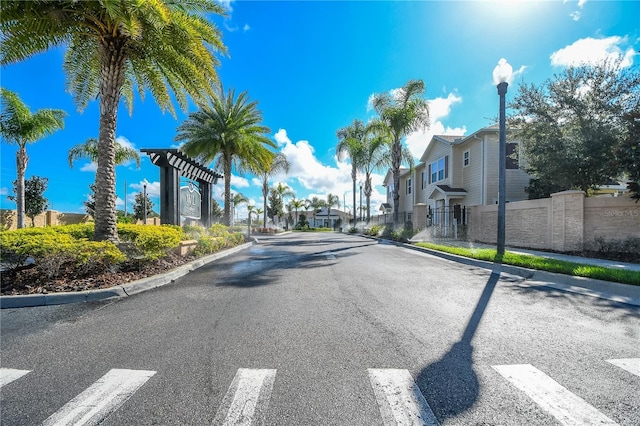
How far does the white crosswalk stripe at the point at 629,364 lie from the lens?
3.17m

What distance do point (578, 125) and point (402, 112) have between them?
30.0 feet

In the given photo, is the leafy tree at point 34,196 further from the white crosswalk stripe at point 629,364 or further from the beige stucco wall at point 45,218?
the white crosswalk stripe at point 629,364

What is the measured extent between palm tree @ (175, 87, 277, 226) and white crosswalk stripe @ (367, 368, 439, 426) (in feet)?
60.0

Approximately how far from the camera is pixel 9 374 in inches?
124

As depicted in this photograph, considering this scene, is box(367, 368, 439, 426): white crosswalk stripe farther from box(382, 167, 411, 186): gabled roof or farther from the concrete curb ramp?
box(382, 167, 411, 186): gabled roof

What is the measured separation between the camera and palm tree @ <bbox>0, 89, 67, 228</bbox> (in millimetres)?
17797

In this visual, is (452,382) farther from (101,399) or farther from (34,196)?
(34,196)

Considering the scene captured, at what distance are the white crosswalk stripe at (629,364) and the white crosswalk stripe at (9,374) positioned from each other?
19.2ft

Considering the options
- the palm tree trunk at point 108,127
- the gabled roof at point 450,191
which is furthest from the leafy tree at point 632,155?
the palm tree trunk at point 108,127

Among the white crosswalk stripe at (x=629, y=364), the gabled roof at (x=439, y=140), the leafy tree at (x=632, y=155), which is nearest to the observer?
the white crosswalk stripe at (x=629, y=364)

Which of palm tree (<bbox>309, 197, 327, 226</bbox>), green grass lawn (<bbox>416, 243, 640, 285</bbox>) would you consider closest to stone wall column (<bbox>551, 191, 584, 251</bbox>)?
green grass lawn (<bbox>416, 243, 640, 285</bbox>)

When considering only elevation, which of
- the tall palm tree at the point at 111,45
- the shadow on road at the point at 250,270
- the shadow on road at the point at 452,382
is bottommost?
the shadow on road at the point at 250,270

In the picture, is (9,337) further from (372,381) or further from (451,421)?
(451,421)

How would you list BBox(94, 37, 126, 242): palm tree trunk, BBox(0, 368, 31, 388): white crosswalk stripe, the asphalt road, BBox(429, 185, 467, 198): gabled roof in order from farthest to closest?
BBox(429, 185, 467, 198): gabled roof → BBox(94, 37, 126, 242): palm tree trunk → BBox(0, 368, 31, 388): white crosswalk stripe → the asphalt road
